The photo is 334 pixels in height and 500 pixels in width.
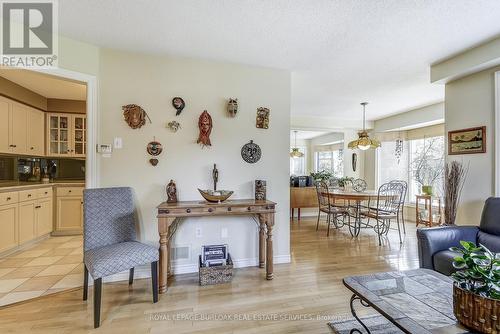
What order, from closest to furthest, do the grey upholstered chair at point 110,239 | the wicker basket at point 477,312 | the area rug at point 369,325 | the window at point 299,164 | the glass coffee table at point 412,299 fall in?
1. the wicker basket at point 477,312
2. the glass coffee table at point 412,299
3. the area rug at point 369,325
4. the grey upholstered chair at point 110,239
5. the window at point 299,164

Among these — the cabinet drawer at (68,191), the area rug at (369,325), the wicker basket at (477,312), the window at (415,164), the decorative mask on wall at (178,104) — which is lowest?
the area rug at (369,325)

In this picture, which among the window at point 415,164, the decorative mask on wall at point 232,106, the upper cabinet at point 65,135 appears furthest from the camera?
the window at point 415,164

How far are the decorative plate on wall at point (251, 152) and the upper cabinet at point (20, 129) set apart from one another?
339 centimetres

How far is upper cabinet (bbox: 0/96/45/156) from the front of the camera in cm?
336

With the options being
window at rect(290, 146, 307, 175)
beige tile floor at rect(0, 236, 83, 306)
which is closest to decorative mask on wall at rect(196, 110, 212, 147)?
beige tile floor at rect(0, 236, 83, 306)

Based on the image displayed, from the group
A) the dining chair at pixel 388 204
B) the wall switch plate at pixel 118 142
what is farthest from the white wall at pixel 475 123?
the wall switch plate at pixel 118 142

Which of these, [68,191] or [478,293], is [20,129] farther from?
[478,293]

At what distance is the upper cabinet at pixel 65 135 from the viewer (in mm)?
4164

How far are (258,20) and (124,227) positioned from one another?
2.28m

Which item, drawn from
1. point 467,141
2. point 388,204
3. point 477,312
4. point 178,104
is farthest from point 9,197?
point 467,141

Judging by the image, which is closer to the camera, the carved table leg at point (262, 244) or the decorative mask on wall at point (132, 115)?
the decorative mask on wall at point (132, 115)

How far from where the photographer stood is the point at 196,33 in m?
2.27

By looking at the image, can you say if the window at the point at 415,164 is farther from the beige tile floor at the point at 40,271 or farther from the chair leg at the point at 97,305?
the beige tile floor at the point at 40,271

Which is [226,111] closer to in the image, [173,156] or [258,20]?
[173,156]
